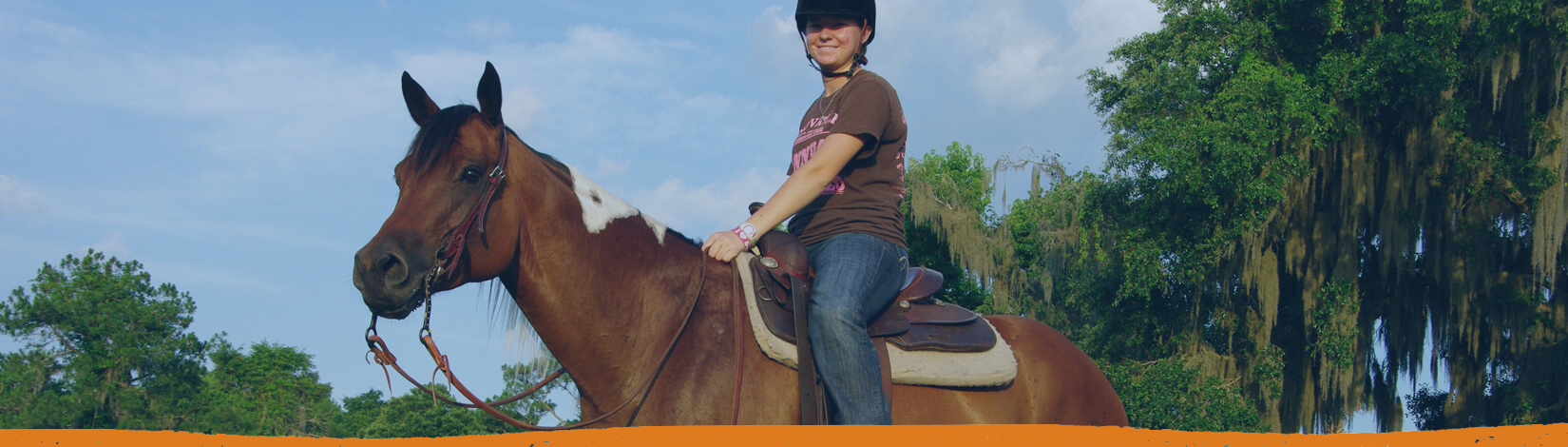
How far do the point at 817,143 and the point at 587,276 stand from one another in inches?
35.2

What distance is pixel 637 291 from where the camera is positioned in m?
2.96

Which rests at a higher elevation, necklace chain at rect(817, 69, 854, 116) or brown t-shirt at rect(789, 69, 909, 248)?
necklace chain at rect(817, 69, 854, 116)

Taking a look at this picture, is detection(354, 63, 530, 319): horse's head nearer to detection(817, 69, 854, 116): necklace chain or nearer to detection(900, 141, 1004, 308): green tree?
detection(817, 69, 854, 116): necklace chain

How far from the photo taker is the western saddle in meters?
2.90

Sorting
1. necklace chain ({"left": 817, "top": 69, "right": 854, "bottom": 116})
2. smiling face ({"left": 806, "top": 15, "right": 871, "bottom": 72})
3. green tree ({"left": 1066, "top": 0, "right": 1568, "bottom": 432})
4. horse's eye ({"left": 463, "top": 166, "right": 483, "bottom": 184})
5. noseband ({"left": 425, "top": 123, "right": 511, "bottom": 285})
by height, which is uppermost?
green tree ({"left": 1066, "top": 0, "right": 1568, "bottom": 432})

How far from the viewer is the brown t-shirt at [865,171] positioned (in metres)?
3.09

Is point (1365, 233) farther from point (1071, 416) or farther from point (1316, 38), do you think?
point (1071, 416)

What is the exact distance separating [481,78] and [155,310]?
3655 centimetres

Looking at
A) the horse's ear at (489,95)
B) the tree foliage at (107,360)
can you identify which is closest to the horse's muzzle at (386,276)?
the horse's ear at (489,95)

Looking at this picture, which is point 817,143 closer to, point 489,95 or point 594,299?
point 594,299

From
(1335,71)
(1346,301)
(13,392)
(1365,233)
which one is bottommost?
(13,392)

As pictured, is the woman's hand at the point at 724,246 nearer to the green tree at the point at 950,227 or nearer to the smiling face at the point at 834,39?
the smiling face at the point at 834,39

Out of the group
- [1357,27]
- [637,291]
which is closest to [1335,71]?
A: [1357,27]

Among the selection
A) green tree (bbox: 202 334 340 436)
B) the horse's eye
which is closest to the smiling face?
the horse's eye
